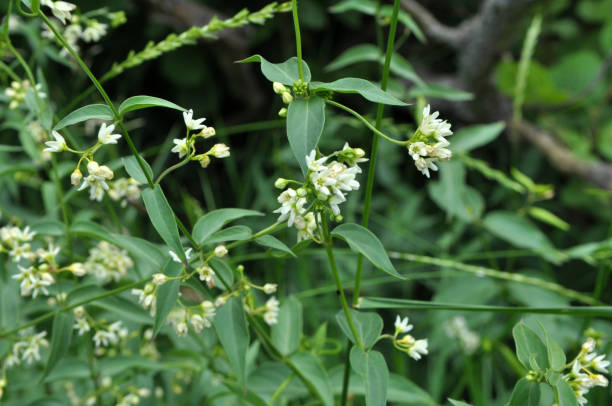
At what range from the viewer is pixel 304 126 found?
1.89 ft

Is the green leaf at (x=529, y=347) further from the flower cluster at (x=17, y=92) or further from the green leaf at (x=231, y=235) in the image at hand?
the flower cluster at (x=17, y=92)

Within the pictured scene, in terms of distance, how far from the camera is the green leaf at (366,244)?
1.98 ft

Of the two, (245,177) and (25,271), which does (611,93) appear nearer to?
(245,177)

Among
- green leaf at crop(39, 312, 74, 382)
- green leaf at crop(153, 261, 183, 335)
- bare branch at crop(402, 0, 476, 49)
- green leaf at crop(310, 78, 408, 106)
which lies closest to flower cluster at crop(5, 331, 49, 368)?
green leaf at crop(39, 312, 74, 382)

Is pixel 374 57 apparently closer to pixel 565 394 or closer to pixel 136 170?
pixel 136 170

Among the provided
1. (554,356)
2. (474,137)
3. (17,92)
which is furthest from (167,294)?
(474,137)

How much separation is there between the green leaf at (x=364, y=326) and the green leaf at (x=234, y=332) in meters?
0.12

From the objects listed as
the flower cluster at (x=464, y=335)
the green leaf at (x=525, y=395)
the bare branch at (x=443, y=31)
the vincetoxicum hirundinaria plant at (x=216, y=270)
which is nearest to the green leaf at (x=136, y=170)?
the vincetoxicum hirundinaria plant at (x=216, y=270)

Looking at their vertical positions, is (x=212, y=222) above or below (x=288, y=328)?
above

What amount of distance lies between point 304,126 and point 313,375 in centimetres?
40

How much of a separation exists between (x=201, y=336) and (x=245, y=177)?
0.96m

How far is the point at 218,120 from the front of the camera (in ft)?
6.88

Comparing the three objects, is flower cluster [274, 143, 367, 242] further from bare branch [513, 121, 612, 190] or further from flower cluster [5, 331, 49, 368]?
bare branch [513, 121, 612, 190]

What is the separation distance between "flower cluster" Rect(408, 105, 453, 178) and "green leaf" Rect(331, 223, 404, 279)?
0.30 feet
